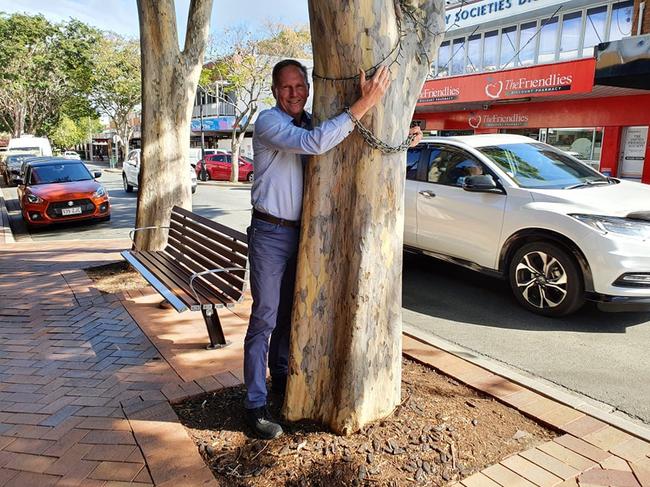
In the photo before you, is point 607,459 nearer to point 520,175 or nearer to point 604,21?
point 520,175

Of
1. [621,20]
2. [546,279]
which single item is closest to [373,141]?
[546,279]

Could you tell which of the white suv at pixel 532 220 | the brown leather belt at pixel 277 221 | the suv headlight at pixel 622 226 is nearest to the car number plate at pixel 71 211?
the white suv at pixel 532 220

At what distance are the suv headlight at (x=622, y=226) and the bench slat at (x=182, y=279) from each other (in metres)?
3.34

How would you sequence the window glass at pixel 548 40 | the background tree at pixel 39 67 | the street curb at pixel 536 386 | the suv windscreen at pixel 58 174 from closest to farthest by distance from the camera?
1. the street curb at pixel 536 386
2. the suv windscreen at pixel 58 174
3. the window glass at pixel 548 40
4. the background tree at pixel 39 67

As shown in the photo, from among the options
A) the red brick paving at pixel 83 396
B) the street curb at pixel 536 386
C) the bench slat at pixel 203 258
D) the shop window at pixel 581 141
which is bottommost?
the red brick paving at pixel 83 396

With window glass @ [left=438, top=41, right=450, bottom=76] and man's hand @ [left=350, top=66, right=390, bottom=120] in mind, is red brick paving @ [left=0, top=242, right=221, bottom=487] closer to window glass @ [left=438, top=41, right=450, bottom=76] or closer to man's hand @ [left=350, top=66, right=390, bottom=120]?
man's hand @ [left=350, top=66, right=390, bottom=120]

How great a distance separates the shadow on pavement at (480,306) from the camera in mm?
4926

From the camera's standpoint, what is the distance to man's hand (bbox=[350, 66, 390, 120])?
2.38m

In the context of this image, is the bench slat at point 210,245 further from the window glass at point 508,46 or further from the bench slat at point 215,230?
the window glass at point 508,46

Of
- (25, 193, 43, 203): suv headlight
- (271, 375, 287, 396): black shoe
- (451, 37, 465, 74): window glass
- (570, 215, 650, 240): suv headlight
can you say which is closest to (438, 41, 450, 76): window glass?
(451, 37, 465, 74): window glass

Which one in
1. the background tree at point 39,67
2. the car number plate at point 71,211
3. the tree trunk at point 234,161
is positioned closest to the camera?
the car number plate at point 71,211

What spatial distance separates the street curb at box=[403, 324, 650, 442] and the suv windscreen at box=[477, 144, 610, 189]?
2075mm

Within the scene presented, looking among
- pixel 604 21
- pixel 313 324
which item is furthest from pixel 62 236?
pixel 604 21

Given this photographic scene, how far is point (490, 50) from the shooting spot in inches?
829
